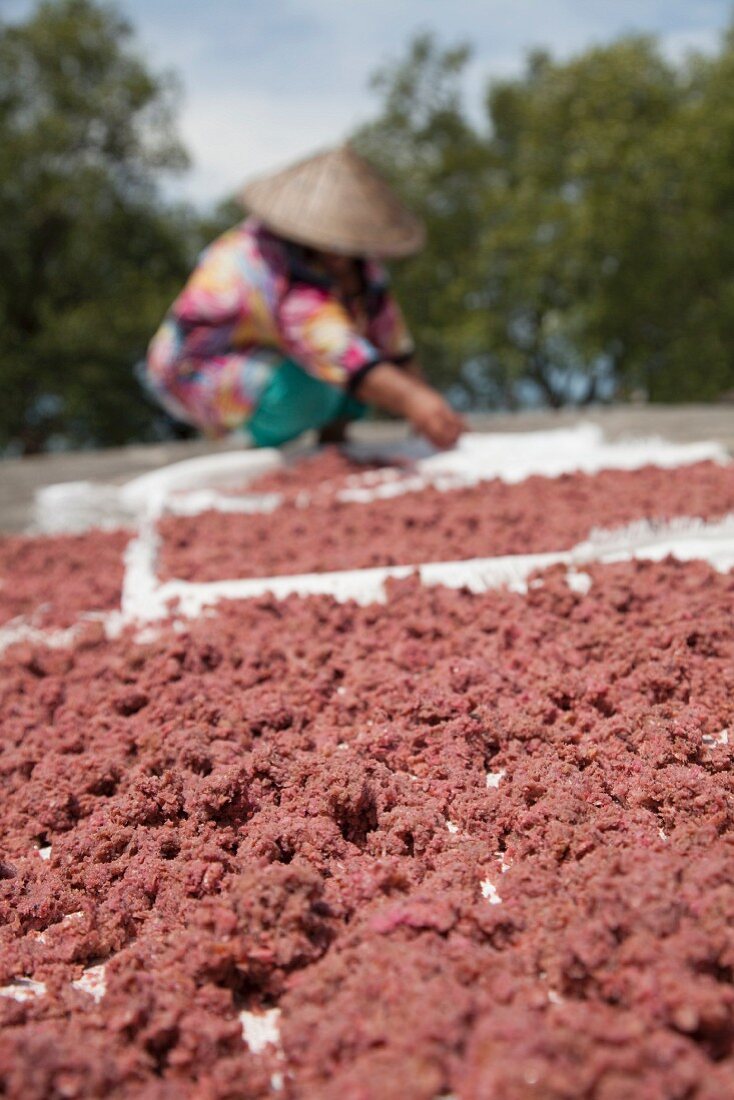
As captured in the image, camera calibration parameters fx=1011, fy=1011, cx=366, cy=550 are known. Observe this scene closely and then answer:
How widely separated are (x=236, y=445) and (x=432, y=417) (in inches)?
79.2

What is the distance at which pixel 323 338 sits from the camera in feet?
10.5

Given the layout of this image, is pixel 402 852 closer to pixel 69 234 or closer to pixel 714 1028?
pixel 714 1028

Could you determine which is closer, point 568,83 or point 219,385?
point 219,385

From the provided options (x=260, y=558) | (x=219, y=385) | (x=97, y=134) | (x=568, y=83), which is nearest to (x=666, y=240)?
(x=568, y=83)

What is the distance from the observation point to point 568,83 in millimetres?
13461

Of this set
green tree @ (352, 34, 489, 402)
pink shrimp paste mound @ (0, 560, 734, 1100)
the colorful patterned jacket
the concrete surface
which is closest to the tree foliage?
green tree @ (352, 34, 489, 402)

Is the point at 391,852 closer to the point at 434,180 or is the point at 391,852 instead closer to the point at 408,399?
the point at 408,399

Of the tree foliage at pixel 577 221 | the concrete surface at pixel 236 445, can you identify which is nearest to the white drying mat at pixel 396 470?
the concrete surface at pixel 236 445

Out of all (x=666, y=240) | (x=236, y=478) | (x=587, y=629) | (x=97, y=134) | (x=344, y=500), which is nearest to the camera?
(x=587, y=629)

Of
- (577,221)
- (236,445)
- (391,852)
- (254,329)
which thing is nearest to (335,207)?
(254,329)

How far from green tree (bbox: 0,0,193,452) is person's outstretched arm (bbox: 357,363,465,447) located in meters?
9.45

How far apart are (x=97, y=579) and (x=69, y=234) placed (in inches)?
472

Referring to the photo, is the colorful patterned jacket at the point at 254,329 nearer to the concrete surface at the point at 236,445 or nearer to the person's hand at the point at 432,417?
the person's hand at the point at 432,417

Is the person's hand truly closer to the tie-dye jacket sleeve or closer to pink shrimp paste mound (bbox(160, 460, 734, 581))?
the tie-dye jacket sleeve
